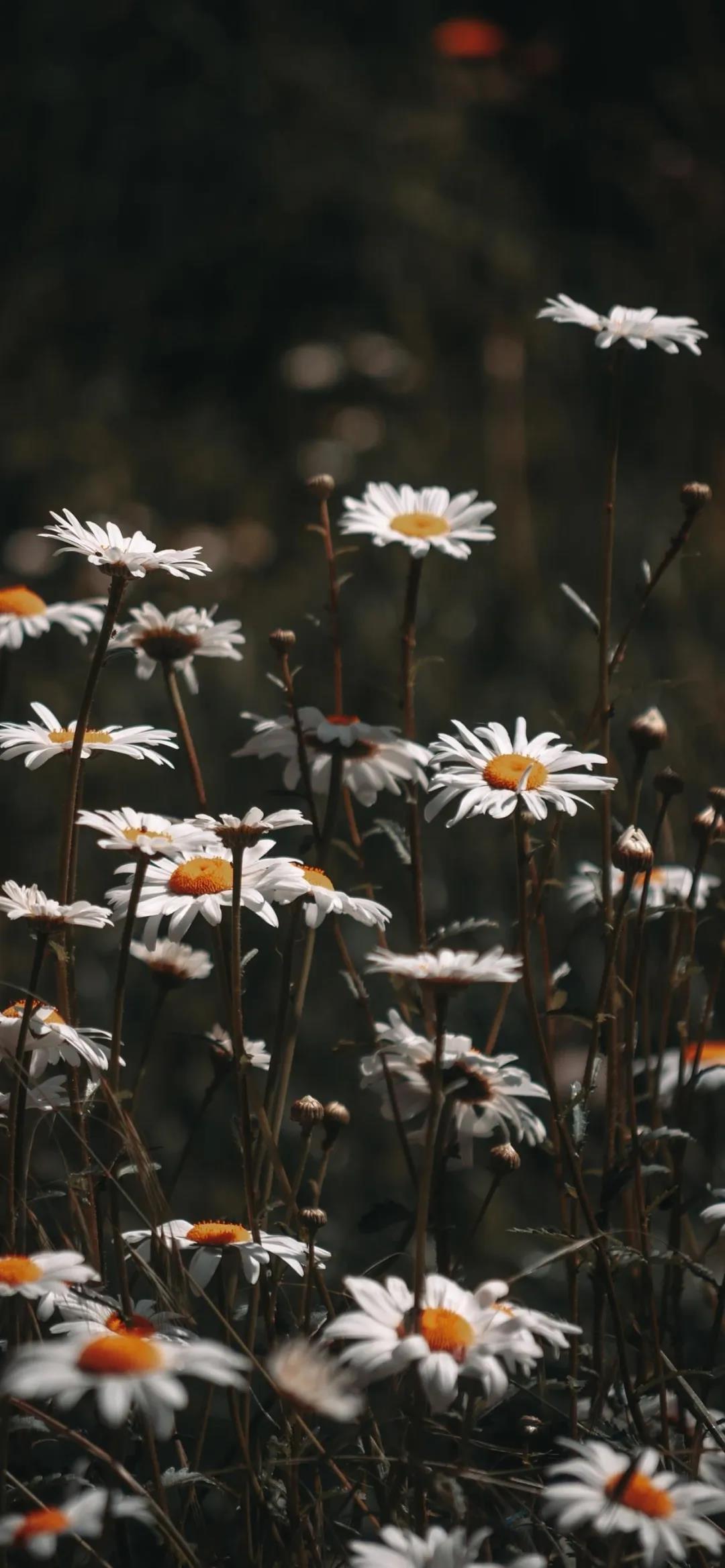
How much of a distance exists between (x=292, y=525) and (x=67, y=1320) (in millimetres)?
1902

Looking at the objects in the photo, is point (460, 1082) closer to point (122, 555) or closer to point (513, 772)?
point (513, 772)

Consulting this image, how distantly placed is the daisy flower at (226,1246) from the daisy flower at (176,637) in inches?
10.8

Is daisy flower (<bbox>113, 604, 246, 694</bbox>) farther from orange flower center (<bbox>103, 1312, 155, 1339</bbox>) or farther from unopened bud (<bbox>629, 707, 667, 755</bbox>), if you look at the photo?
orange flower center (<bbox>103, 1312, 155, 1339</bbox>)

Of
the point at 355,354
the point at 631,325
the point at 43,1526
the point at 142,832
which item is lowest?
the point at 43,1526

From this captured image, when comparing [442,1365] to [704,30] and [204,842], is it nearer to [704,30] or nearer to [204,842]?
[204,842]

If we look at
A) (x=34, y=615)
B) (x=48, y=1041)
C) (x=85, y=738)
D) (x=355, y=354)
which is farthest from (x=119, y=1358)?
(x=355, y=354)

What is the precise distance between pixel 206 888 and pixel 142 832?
0.04m

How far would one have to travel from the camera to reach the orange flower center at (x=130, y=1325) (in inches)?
22.6

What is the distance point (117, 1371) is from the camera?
0.48 meters

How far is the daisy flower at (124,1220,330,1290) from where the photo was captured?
664 mm

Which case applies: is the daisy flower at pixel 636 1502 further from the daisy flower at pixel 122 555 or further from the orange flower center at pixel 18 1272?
the daisy flower at pixel 122 555

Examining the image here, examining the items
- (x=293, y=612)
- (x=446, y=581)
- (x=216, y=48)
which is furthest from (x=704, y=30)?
(x=293, y=612)

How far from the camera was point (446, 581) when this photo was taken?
95.8 inches

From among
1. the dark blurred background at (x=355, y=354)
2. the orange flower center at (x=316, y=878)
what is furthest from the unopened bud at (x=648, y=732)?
the dark blurred background at (x=355, y=354)
